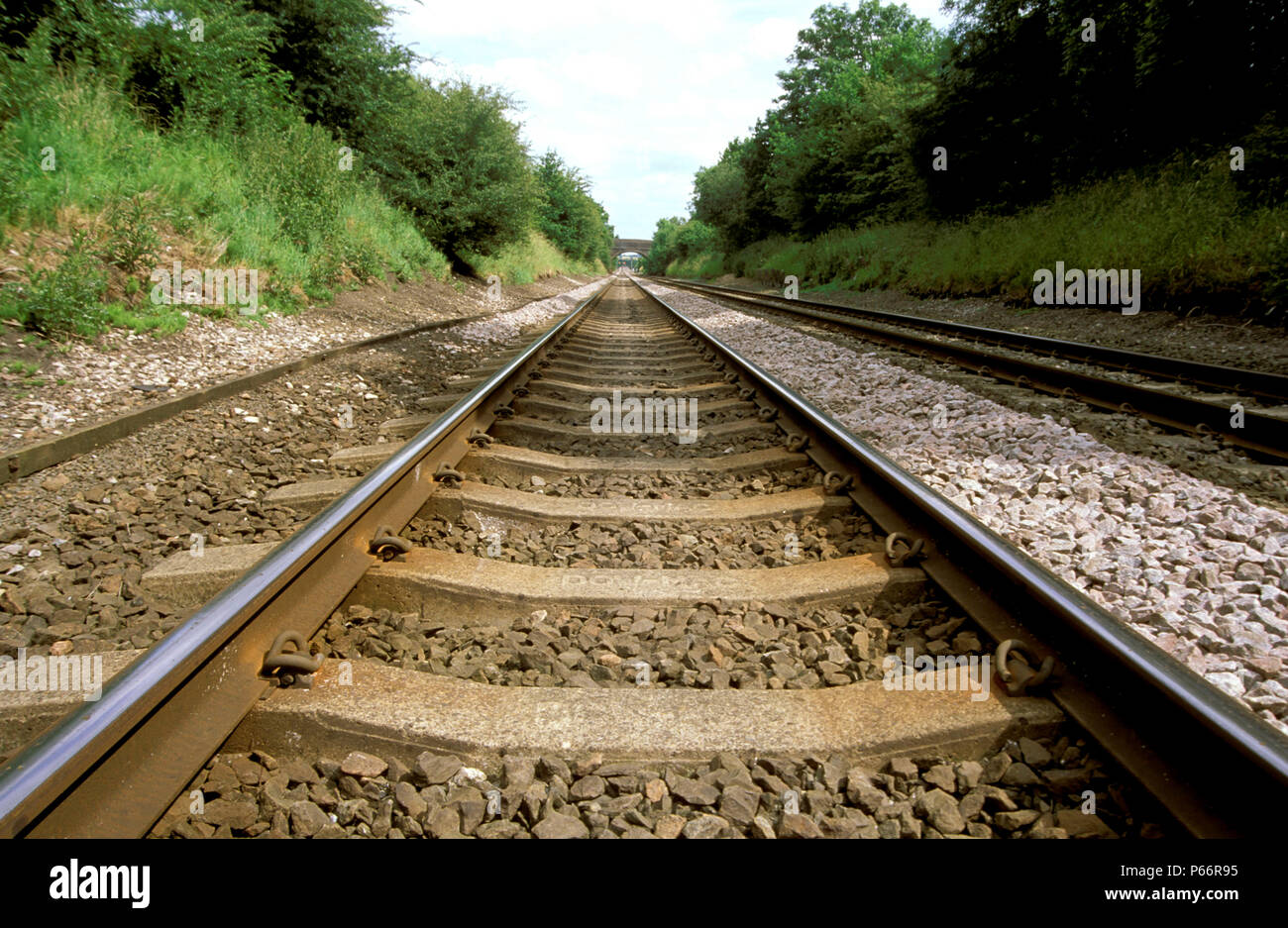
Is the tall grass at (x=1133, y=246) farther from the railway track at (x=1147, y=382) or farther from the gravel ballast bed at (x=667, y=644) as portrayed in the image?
the gravel ballast bed at (x=667, y=644)

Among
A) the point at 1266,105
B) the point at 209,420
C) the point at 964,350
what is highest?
the point at 1266,105

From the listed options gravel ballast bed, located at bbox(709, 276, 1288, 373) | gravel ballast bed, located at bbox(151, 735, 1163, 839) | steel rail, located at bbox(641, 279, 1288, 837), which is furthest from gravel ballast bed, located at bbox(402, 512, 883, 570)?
gravel ballast bed, located at bbox(709, 276, 1288, 373)

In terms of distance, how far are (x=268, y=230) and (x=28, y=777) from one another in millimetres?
8865

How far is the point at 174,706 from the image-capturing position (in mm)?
1379

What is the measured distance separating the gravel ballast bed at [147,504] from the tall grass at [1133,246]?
9.47 metres

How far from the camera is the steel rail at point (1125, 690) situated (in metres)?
1.19

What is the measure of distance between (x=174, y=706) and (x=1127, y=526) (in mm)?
3031

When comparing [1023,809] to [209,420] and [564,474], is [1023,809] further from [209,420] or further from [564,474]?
[209,420]

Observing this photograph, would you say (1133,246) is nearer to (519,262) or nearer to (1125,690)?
(1125,690)

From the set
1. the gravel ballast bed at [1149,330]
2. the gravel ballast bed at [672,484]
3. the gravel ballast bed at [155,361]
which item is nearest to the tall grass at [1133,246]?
the gravel ballast bed at [1149,330]

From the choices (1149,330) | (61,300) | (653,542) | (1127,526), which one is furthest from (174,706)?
(1149,330)

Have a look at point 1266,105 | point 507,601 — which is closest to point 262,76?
point 507,601
